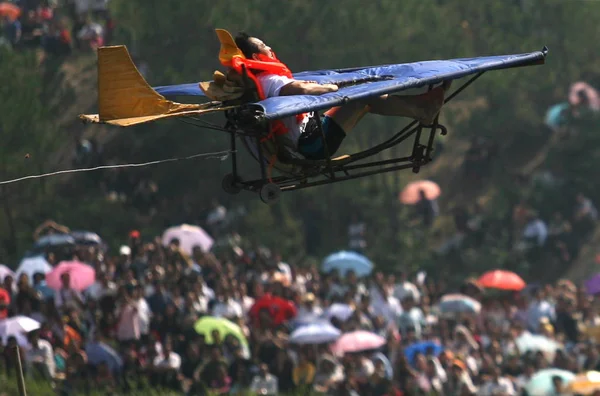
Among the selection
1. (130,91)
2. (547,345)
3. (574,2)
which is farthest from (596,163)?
(130,91)

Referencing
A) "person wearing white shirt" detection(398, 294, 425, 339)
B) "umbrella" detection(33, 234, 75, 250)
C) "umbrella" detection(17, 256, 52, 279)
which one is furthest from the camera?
"umbrella" detection(33, 234, 75, 250)

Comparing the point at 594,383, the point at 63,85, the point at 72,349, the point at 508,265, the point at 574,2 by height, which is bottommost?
the point at 594,383

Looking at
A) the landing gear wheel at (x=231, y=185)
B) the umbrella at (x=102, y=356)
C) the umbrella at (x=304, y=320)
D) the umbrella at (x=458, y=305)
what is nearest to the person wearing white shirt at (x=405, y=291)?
the umbrella at (x=458, y=305)

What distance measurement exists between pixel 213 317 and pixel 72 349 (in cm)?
202

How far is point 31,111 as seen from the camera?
990 inches

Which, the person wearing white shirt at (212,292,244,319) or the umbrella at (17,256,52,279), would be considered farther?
the umbrella at (17,256,52,279)

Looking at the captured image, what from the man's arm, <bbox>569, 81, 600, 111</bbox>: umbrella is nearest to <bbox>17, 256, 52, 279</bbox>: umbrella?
the man's arm

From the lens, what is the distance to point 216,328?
18.8 m

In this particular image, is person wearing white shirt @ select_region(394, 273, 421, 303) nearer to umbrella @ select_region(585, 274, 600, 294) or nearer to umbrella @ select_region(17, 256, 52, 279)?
umbrella @ select_region(585, 274, 600, 294)

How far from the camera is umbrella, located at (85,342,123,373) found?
59.2 ft

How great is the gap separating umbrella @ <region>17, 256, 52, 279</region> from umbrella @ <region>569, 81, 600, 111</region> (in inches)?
617

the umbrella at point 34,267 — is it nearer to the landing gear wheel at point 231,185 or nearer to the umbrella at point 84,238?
the umbrella at point 84,238

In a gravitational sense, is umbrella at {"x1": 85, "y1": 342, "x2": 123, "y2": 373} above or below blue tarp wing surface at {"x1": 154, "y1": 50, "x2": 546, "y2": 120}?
above

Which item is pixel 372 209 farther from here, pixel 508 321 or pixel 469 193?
pixel 508 321
